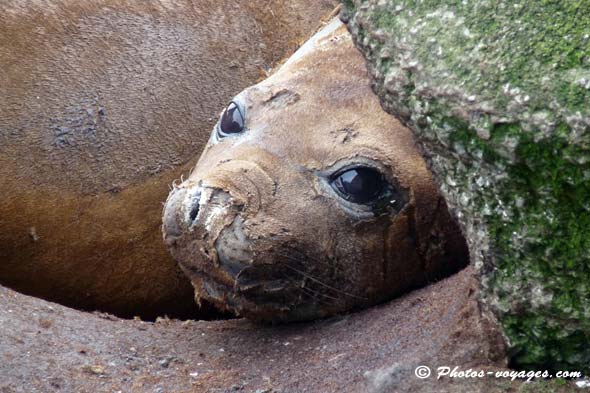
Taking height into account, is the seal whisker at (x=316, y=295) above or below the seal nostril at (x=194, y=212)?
below

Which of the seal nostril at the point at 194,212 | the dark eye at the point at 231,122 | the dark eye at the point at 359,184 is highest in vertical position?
the dark eye at the point at 231,122

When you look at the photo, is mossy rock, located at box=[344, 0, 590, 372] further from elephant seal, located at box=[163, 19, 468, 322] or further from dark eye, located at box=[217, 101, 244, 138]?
dark eye, located at box=[217, 101, 244, 138]

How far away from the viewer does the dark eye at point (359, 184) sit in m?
3.67

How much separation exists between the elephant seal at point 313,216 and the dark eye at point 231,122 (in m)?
0.08

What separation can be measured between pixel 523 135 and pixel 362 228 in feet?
4.73

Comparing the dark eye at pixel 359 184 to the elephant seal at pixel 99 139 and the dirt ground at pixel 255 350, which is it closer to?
the dirt ground at pixel 255 350

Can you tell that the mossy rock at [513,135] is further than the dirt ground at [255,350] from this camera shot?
No

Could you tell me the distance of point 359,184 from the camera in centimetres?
367

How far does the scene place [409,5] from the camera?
8.58 feet

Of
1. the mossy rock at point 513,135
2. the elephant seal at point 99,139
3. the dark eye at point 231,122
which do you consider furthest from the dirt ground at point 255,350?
the dark eye at point 231,122

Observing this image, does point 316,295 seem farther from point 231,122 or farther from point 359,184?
point 231,122

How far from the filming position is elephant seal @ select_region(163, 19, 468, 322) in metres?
3.45

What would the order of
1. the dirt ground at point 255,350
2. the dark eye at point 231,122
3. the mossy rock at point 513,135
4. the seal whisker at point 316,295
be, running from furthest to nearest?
the dark eye at point 231,122, the seal whisker at point 316,295, the dirt ground at point 255,350, the mossy rock at point 513,135

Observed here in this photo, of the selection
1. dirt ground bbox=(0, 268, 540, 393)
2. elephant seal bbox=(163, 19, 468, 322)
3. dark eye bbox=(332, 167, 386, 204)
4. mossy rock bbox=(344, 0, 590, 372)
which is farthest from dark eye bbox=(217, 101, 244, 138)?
mossy rock bbox=(344, 0, 590, 372)
